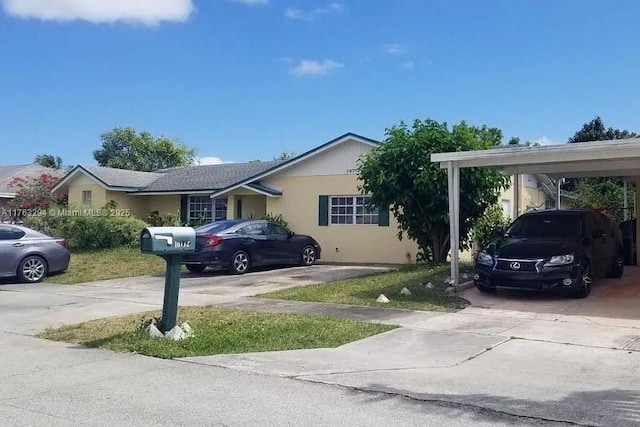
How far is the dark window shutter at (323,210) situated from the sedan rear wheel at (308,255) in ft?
6.54

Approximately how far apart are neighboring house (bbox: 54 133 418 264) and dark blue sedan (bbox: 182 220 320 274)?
1882 millimetres

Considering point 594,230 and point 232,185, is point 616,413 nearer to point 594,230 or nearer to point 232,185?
point 594,230

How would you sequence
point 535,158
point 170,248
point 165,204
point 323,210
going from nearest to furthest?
point 170,248 → point 535,158 → point 323,210 → point 165,204

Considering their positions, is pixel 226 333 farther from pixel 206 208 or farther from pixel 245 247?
pixel 206 208

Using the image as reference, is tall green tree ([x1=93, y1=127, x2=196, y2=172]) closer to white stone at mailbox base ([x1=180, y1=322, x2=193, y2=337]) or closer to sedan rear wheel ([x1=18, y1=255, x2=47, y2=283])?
sedan rear wheel ([x1=18, y1=255, x2=47, y2=283])

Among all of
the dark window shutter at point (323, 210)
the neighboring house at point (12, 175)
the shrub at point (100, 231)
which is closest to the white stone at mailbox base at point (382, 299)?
the dark window shutter at point (323, 210)

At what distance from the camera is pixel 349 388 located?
20.5ft

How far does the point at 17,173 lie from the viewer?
120 feet

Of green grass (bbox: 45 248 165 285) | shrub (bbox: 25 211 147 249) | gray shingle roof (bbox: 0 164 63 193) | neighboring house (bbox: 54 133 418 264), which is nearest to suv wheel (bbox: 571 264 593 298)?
neighboring house (bbox: 54 133 418 264)

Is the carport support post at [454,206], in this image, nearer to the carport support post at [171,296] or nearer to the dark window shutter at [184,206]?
the carport support post at [171,296]

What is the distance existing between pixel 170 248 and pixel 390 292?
5448 mm

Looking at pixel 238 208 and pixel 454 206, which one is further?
pixel 238 208

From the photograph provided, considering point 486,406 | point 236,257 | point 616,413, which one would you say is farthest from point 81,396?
point 236,257

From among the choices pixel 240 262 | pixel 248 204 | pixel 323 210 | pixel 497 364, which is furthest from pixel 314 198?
pixel 497 364
